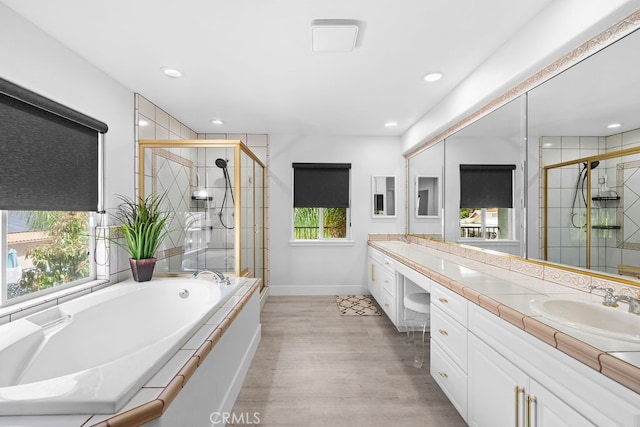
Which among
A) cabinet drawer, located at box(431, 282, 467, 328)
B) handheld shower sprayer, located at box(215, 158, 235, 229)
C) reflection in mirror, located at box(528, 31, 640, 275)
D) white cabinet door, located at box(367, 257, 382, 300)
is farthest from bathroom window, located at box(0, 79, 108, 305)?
reflection in mirror, located at box(528, 31, 640, 275)

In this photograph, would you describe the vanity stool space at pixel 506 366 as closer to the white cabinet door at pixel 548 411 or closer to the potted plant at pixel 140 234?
the white cabinet door at pixel 548 411

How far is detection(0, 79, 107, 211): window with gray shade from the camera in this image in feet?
5.21

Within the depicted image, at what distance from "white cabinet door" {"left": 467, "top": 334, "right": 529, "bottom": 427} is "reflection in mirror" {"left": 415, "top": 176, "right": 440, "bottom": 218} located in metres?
2.05

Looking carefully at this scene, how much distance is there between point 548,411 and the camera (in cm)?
105

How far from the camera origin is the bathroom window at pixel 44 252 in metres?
1.72

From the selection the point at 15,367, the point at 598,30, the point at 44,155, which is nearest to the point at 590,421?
the point at 598,30

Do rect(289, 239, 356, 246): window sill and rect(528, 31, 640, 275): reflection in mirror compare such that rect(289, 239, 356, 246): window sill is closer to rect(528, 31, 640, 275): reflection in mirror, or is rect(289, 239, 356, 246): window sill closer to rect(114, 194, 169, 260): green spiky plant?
rect(114, 194, 169, 260): green spiky plant

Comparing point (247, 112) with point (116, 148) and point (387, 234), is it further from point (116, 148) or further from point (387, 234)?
point (387, 234)

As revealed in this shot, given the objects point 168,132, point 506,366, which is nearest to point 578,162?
point 506,366

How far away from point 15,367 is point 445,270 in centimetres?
247

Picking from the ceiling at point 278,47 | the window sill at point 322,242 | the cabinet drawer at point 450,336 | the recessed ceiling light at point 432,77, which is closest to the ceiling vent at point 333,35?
the ceiling at point 278,47

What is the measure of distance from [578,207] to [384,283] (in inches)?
81.7

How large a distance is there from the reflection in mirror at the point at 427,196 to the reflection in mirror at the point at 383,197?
516mm

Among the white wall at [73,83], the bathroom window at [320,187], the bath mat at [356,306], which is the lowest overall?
the bath mat at [356,306]
